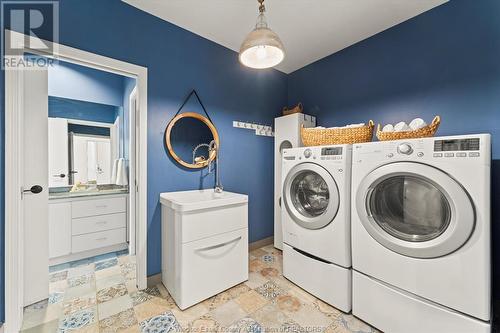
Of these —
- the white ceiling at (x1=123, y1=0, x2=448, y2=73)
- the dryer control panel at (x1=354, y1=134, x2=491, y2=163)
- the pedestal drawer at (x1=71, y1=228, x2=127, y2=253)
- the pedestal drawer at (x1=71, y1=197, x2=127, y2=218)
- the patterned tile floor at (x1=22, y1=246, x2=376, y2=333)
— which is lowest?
the patterned tile floor at (x1=22, y1=246, x2=376, y2=333)

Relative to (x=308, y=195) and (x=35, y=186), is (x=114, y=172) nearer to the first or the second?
(x=35, y=186)

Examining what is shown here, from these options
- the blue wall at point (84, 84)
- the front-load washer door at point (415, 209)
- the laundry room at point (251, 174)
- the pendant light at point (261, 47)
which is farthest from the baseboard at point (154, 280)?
the blue wall at point (84, 84)

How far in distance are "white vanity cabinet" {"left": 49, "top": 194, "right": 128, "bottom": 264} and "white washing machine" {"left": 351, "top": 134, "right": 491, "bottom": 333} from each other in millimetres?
2712

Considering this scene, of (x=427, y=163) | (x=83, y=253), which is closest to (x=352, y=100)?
(x=427, y=163)

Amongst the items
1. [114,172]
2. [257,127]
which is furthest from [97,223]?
[257,127]

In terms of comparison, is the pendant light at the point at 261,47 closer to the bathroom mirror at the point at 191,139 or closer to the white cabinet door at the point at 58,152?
the bathroom mirror at the point at 191,139

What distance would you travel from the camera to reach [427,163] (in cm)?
116

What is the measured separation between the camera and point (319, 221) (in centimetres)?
163

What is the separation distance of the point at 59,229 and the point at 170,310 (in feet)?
5.57

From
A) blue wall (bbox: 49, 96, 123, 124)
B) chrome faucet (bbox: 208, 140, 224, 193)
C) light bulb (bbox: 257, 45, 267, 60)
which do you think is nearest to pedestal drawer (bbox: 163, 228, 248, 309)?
chrome faucet (bbox: 208, 140, 224, 193)

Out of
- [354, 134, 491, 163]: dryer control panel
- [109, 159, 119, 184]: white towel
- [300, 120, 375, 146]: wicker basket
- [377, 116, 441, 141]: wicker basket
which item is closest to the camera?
[354, 134, 491, 163]: dryer control panel

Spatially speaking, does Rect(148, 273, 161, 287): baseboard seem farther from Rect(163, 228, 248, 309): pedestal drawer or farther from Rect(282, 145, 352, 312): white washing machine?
Rect(282, 145, 352, 312): white washing machine

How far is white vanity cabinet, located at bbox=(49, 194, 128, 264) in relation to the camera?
223 centimetres

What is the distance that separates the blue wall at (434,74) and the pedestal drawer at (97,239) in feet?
10.4
